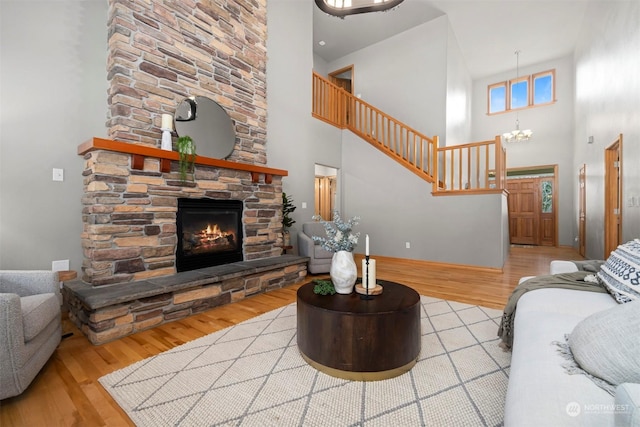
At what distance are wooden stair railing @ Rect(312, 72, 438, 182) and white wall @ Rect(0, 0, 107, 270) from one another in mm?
3664

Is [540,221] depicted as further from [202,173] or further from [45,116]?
[45,116]

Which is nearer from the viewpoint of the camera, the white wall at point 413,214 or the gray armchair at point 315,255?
the gray armchair at point 315,255

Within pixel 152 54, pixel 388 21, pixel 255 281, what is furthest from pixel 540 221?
pixel 152 54

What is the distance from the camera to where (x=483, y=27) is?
20.6ft

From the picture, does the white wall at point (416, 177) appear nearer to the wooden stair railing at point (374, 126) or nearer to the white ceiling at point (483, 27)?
the wooden stair railing at point (374, 126)

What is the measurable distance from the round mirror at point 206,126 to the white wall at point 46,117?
777 mm

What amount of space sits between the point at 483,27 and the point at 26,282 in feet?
27.3

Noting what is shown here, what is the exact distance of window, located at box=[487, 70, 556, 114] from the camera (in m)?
7.94

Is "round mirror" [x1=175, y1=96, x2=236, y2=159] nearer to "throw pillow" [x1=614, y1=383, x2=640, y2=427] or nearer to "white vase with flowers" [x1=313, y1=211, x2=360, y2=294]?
"white vase with flowers" [x1=313, y1=211, x2=360, y2=294]

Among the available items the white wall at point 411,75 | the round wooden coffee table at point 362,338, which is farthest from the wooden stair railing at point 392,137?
the round wooden coffee table at point 362,338

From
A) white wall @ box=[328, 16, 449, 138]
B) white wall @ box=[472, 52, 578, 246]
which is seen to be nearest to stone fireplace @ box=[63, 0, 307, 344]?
white wall @ box=[328, 16, 449, 138]

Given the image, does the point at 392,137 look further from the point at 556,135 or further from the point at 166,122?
the point at 556,135

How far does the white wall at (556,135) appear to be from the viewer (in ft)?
25.1

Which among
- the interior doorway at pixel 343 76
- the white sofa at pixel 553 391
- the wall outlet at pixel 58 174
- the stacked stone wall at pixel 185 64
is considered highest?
the interior doorway at pixel 343 76
